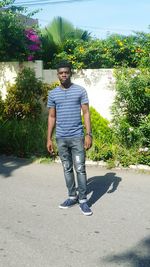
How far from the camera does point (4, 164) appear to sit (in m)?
9.14

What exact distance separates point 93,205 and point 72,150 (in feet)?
2.80

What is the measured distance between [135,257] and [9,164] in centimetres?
507

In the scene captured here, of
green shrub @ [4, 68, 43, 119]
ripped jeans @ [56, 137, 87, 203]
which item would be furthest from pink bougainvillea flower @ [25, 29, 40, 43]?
ripped jeans @ [56, 137, 87, 203]

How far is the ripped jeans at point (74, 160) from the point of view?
587 cm

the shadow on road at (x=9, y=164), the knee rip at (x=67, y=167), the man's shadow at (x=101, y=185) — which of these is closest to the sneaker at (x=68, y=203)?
the man's shadow at (x=101, y=185)

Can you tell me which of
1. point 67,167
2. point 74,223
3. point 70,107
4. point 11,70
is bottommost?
point 74,223

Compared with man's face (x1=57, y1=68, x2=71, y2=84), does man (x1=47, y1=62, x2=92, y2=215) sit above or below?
below

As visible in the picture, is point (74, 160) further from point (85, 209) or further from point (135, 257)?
point (135, 257)

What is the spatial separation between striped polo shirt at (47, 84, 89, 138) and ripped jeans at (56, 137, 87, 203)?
0.10 meters

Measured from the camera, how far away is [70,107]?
582 cm

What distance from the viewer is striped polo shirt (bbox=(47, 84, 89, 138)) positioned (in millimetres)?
5809

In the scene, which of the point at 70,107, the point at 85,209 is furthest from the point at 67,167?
the point at 70,107

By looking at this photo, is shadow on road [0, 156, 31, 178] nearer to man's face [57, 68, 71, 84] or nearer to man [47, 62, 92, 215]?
man [47, 62, 92, 215]

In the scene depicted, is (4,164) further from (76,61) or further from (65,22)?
(65,22)
